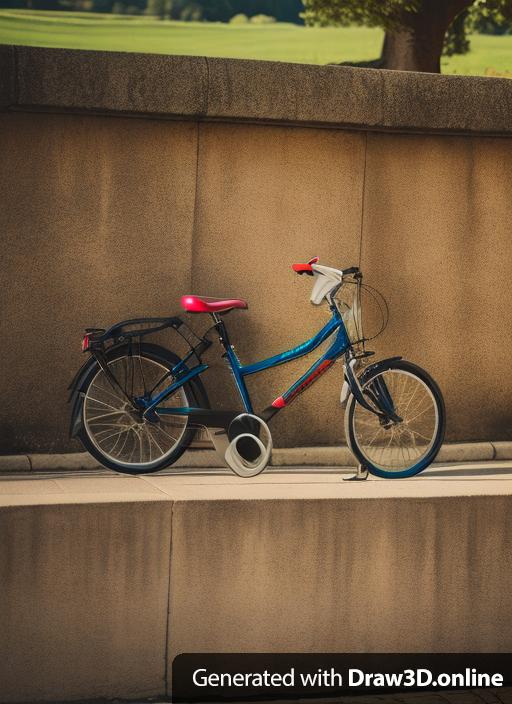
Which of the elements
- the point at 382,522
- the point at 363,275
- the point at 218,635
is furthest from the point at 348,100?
the point at 218,635

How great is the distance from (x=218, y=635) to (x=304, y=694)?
0.53 meters

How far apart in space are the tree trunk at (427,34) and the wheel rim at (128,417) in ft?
43.1

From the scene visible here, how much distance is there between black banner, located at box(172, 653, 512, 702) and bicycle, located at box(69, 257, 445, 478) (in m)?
1.18

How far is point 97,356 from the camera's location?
662 centimetres

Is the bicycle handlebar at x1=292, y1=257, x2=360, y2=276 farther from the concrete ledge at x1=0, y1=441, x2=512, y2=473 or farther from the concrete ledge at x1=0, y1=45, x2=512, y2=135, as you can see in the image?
the concrete ledge at x1=0, y1=441, x2=512, y2=473

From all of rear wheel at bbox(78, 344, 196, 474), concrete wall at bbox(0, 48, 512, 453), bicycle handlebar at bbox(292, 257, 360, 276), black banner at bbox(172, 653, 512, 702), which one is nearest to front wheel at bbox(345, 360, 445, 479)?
bicycle handlebar at bbox(292, 257, 360, 276)

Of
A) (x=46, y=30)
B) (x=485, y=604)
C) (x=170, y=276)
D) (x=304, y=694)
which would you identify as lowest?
(x=304, y=694)

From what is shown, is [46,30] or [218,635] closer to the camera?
[218,635]

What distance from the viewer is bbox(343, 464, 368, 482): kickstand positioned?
6.60 m

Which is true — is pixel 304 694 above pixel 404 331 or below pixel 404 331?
below

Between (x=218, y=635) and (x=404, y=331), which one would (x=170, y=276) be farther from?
(x=218, y=635)

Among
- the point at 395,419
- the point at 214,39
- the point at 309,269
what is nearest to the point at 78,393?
the point at 309,269

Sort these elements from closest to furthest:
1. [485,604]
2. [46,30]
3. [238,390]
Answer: [485,604]
[238,390]
[46,30]

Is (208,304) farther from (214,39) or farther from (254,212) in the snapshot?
(214,39)
